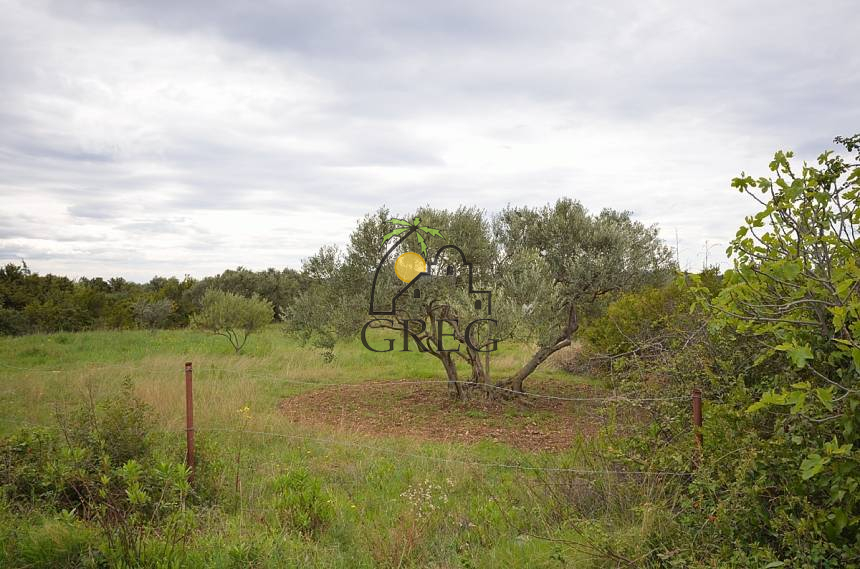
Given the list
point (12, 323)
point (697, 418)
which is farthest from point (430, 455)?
point (12, 323)

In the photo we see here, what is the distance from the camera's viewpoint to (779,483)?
4.21 m

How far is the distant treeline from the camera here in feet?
88.5

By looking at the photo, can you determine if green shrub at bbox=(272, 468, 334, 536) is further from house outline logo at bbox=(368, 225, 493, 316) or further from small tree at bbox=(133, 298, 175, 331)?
small tree at bbox=(133, 298, 175, 331)

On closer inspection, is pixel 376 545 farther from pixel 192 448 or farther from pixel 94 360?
pixel 94 360

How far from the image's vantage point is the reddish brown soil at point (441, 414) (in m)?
9.87

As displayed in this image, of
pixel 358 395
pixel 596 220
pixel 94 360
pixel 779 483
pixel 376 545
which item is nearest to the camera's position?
pixel 779 483

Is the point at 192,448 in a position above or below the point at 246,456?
above

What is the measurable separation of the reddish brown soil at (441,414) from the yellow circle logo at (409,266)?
282cm

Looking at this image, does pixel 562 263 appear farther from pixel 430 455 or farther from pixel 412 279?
pixel 430 455

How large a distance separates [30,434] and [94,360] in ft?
38.6

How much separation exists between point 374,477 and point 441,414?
4720mm

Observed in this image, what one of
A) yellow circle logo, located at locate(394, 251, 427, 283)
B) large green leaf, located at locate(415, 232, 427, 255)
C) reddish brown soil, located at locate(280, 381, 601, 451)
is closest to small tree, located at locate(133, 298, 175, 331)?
reddish brown soil, located at locate(280, 381, 601, 451)

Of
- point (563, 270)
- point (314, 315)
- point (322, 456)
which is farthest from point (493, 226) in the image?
point (322, 456)

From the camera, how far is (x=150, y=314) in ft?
97.8
